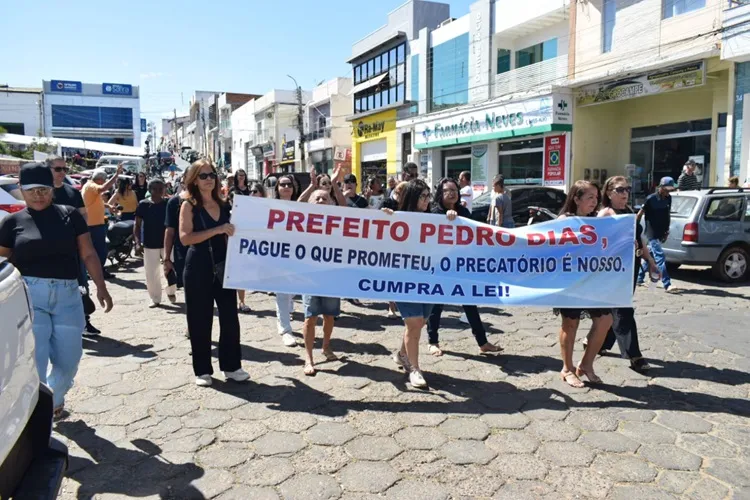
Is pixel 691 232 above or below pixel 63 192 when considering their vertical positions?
below

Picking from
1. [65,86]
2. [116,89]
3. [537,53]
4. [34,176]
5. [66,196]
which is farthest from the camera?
[116,89]

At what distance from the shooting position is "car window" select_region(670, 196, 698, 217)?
9695 millimetres

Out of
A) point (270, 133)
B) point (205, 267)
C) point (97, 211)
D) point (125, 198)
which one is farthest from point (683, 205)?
point (270, 133)

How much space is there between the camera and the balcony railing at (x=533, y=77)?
1972 cm

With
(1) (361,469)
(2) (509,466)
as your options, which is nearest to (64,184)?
(1) (361,469)

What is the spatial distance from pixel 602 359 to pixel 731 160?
11855mm

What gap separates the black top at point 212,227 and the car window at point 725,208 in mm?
8421

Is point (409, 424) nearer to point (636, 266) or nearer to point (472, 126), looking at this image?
point (636, 266)

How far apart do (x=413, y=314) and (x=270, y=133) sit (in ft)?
160

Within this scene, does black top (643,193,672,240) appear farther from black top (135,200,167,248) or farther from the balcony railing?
the balcony railing

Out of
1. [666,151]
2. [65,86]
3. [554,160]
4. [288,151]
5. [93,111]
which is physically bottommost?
[554,160]

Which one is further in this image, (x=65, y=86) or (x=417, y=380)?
(x=65, y=86)

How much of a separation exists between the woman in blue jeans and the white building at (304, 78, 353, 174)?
106ft

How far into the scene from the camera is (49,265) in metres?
3.71
